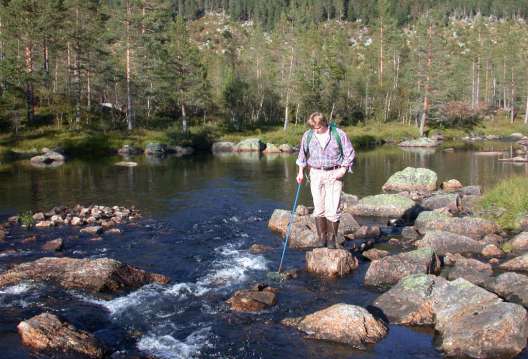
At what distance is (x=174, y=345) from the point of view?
9297mm

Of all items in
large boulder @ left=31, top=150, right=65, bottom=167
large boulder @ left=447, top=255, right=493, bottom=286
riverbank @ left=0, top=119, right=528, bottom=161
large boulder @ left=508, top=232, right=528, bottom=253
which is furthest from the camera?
riverbank @ left=0, top=119, right=528, bottom=161

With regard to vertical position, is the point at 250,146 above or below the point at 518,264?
above

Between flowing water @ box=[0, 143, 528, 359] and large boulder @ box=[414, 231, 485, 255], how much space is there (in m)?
2.71

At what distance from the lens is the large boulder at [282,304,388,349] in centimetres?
928

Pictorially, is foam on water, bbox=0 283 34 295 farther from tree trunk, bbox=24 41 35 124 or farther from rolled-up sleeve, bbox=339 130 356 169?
tree trunk, bbox=24 41 35 124

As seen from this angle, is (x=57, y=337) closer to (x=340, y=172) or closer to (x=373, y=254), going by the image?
(x=340, y=172)

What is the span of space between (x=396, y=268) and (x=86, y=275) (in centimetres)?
724

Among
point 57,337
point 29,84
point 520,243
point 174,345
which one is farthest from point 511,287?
point 29,84

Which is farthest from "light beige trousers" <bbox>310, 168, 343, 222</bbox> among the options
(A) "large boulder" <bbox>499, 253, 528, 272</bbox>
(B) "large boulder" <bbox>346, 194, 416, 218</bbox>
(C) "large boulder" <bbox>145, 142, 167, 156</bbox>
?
(C) "large boulder" <bbox>145, 142, 167, 156</bbox>

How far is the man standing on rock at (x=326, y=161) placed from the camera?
12312 mm

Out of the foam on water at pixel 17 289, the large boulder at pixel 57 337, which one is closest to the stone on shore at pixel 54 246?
the foam on water at pixel 17 289

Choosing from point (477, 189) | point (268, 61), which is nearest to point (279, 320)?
point (477, 189)

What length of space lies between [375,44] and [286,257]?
299ft

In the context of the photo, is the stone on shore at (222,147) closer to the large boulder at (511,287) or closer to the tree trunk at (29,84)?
the tree trunk at (29,84)
